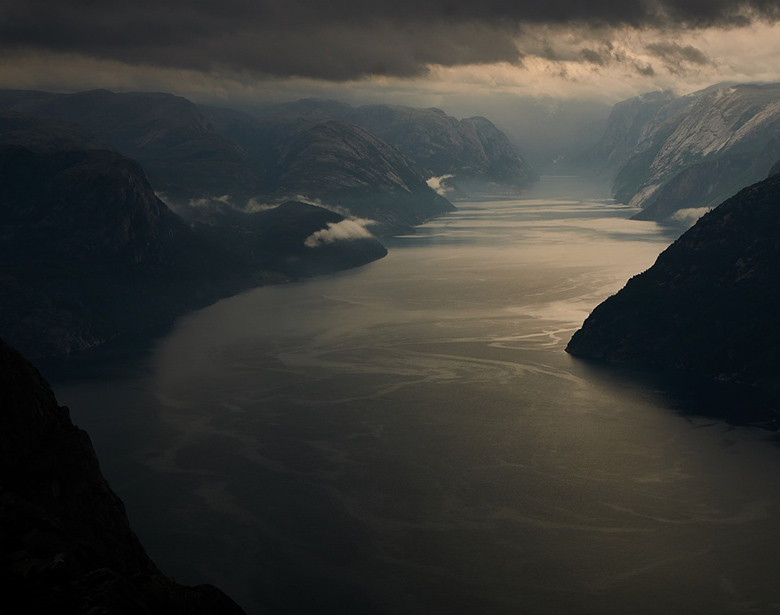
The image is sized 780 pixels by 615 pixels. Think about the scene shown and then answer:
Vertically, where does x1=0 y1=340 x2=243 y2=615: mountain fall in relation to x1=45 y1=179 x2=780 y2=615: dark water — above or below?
above

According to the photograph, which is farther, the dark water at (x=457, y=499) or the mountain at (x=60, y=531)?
the dark water at (x=457, y=499)

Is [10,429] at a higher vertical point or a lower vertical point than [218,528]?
higher

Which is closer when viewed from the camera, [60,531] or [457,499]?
[60,531]

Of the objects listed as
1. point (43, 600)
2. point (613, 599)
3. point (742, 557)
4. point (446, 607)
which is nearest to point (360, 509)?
point (446, 607)

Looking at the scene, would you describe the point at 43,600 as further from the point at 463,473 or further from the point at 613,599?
the point at 463,473

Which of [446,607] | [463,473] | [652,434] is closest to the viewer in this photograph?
[446,607]

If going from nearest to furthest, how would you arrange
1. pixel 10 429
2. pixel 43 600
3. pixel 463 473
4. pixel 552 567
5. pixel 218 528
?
pixel 43 600, pixel 10 429, pixel 552 567, pixel 218 528, pixel 463 473

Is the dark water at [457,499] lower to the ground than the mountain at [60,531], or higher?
lower

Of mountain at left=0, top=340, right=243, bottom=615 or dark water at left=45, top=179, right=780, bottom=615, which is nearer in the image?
mountain at left=0, top=340, right=243, bottom=615
